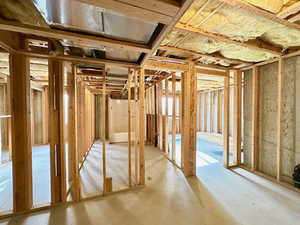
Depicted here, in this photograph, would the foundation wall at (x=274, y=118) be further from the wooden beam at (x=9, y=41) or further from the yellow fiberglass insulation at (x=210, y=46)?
the wooden beam at (x=9, y=41)

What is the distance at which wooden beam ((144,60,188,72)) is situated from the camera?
260 cm

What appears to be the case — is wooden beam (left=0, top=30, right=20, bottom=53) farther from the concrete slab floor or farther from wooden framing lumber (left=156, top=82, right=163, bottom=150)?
wooden framing lumber (left=156, top=82, right=163, bottom=150)

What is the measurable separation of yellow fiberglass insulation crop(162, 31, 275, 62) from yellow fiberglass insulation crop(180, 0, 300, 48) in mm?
243

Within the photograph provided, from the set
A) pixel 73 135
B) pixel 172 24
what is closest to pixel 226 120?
pixel 172 24

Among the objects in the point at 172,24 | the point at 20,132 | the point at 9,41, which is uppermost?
the point at 9,41

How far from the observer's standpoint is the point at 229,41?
6.56 ft

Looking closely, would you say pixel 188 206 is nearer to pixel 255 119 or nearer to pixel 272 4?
pixel 255 119

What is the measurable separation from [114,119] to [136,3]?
5.10m

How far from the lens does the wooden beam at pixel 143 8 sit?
905mm

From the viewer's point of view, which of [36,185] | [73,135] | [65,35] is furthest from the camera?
[36,185]

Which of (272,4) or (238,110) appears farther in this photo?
(238,110)

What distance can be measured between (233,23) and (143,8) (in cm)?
138

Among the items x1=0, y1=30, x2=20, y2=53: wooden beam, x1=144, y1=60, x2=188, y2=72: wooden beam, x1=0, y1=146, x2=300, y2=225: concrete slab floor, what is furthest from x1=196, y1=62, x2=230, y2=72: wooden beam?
x1=0, y1=30, x2=20, y2=53: wooden beam

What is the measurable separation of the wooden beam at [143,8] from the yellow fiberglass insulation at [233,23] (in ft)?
2.34
